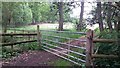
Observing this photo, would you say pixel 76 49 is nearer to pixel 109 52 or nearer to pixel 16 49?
pixel 109 52

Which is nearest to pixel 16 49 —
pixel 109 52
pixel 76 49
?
pixel 76 49

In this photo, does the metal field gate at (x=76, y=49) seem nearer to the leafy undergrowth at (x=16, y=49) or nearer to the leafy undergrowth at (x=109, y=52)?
the leafy undergrowth at (x=109, y=52)

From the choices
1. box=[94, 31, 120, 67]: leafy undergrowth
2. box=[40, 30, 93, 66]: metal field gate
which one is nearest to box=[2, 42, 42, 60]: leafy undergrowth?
box=[40, 30, 93, 66]: metal field gate

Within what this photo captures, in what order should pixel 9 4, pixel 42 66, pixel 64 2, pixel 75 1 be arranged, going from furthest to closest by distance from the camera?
pixel 64 2 → pixel 75 1 → pixel 9 4 → pixel 42 66

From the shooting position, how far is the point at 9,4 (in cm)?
1260

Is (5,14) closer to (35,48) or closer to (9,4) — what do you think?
(9,4)

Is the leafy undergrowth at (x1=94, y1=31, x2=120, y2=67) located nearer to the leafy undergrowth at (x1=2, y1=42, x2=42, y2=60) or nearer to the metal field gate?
the metal field gate

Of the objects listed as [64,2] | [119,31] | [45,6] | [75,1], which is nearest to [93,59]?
[119,31]

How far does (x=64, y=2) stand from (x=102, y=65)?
1336 cm

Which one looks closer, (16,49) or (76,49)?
(76,49)

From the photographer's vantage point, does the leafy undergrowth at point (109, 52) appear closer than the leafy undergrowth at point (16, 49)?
Yes

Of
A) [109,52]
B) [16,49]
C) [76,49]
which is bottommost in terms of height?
[16,49]

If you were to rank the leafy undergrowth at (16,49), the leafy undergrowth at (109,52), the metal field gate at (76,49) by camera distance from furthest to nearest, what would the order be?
the leafy undergrowth at (16,49) < the metal field gate at (76,49) < the leafy undergrowth at (109,52)

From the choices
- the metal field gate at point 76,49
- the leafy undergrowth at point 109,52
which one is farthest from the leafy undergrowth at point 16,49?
the leafy undergrowth at point 109,52
